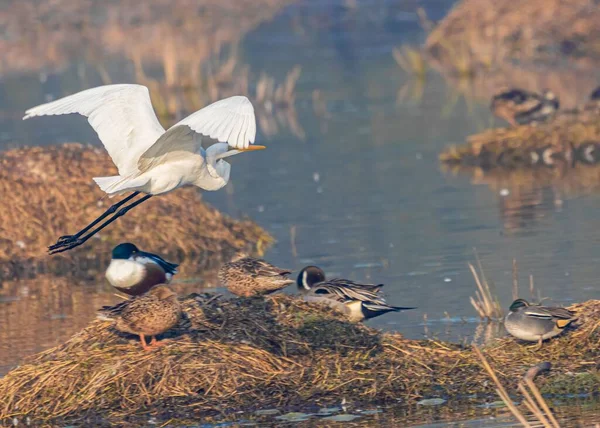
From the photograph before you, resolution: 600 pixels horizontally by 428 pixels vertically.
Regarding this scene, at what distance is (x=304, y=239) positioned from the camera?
16.8 metres

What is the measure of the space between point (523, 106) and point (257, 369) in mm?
13639

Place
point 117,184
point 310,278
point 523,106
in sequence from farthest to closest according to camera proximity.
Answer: point 523,106
point 310,278
point 117,184

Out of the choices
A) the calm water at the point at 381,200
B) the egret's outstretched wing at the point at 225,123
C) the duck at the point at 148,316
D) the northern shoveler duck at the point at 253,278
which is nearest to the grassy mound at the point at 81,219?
the calm water at the point at 381,200

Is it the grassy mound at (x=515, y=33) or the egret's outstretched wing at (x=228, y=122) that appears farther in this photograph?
the grassy mound at (x=515, y=33)

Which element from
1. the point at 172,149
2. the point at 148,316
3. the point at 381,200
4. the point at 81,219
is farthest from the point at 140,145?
the point at 381,200

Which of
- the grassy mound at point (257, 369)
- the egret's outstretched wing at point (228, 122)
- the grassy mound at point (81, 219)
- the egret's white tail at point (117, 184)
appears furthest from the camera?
the grassy mound at point (81, 219)

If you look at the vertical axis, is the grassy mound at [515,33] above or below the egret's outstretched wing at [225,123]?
above

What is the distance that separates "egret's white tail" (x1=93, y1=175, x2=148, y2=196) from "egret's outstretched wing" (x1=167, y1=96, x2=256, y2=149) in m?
1.30

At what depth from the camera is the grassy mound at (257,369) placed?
32.5 feet

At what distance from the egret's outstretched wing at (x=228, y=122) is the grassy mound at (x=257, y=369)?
5.72 feet

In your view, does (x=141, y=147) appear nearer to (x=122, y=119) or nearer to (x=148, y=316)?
(x=122, y=119)

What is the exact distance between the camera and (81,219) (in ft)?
54.8

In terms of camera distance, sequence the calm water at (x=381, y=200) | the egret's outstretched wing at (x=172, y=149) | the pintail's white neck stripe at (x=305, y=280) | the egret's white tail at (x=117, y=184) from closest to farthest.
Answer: the egret's outstretched wing at (x=172, y=149) < the egret's white tail at (x=117, y=184) < the pintail's white neck stripe at (x=305, y=280) < the calm water at (x=381, y=200)

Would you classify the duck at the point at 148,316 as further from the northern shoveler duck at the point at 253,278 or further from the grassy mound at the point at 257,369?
the northern shoveler duck at the point at 253,278
